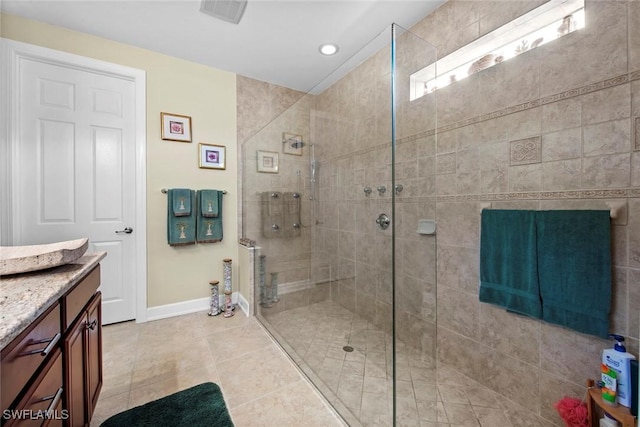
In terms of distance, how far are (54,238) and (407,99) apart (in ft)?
9.87

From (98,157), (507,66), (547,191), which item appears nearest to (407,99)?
(507,66)

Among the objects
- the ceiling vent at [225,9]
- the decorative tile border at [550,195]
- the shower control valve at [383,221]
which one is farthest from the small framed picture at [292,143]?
the decorative tile border at [550,195]

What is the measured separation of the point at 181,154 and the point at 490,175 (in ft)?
8.96

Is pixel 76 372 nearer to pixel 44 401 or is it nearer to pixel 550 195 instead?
pixel 44 401

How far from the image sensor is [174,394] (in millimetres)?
1523

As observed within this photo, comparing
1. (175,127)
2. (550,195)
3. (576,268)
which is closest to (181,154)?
(175,127)

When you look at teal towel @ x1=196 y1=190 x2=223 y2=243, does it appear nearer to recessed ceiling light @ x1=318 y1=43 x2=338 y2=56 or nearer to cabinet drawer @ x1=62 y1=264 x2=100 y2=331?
cabinet drawer @ x1=62 y1=264 x2=100 y2=331

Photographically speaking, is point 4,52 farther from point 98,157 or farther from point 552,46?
point 552,46

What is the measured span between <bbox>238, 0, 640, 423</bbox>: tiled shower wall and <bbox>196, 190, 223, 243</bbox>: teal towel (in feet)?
4.25

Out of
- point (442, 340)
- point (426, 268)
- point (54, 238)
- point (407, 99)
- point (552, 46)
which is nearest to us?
point (552, 46)

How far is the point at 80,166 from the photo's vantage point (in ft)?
7.37

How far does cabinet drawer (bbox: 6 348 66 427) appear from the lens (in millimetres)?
636

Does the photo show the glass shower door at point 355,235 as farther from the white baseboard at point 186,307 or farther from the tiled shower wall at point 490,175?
the white baseboard at point 186,307

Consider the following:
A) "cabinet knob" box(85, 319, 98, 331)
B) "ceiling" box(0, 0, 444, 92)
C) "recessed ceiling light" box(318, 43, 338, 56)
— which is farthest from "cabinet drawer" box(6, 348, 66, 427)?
"recessed ceiling light" box(318, 43, 338, 56)
